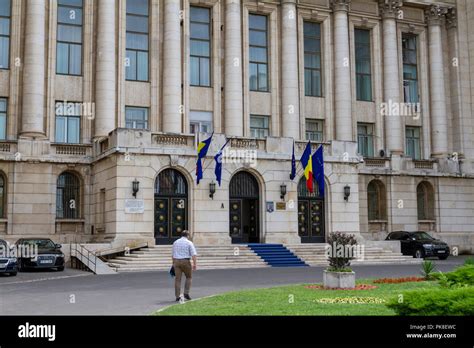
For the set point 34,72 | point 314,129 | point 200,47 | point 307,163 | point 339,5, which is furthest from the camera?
point 339,5

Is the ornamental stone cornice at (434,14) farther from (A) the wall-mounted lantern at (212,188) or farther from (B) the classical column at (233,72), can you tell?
(A) the wall-mounted lantern at (212,188)

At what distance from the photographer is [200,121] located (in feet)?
147

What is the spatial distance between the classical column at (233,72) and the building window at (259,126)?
140 centimetres

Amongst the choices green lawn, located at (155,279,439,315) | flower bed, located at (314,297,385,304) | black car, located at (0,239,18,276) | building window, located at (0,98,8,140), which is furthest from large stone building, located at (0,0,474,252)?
flower bed, located at (314,297,385,304)

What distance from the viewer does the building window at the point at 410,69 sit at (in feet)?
170

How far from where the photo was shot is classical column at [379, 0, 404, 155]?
4988cm

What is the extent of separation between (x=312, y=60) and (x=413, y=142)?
10.5 meters

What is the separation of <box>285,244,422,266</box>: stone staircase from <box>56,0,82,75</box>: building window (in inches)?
695

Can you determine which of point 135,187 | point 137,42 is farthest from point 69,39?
point 135,187

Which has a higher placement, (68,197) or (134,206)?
(68,197)

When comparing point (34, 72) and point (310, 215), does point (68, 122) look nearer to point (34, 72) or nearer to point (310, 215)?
point (34, 72)
